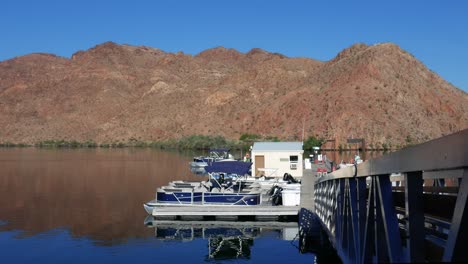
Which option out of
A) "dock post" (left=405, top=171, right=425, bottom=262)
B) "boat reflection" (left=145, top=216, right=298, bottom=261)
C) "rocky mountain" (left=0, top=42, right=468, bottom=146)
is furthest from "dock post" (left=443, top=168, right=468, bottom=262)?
"rocky mountain" (left=0, top=42, right=468, bottom=146)

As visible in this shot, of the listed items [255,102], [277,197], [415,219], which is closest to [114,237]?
[277,197]

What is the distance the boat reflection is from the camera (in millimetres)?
20984

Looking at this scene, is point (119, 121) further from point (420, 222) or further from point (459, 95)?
point (420, 222)

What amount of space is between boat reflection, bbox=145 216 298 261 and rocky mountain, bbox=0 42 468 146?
9390 centimetres

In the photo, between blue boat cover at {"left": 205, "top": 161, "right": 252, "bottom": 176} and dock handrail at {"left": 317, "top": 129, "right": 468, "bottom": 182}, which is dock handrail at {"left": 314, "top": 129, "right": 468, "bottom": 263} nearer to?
dock handrail at {"left": 317, "top": 129, "right": 468, "bottom": 182}

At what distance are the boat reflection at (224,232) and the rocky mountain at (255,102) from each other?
93902 millimetres

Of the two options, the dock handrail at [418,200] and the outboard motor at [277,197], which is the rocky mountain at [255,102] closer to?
the outboard motor at [277,197]

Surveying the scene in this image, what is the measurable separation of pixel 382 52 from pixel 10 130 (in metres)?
106

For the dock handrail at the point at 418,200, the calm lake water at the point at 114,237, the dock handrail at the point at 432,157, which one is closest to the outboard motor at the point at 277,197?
the calm lake water at the point at 114,237

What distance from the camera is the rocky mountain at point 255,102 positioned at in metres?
123

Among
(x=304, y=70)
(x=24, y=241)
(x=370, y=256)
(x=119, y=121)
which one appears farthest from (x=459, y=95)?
(x=370, y=256)

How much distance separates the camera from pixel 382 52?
138 m

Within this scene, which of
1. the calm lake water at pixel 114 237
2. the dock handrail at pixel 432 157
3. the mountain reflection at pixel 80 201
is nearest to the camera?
the dock handrail at pixel 432 157

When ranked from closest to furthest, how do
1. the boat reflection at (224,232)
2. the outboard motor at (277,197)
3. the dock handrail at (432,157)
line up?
the dock handrail at (432,157), the boat reflection at (224,232), the outboard motor at (277,197)
